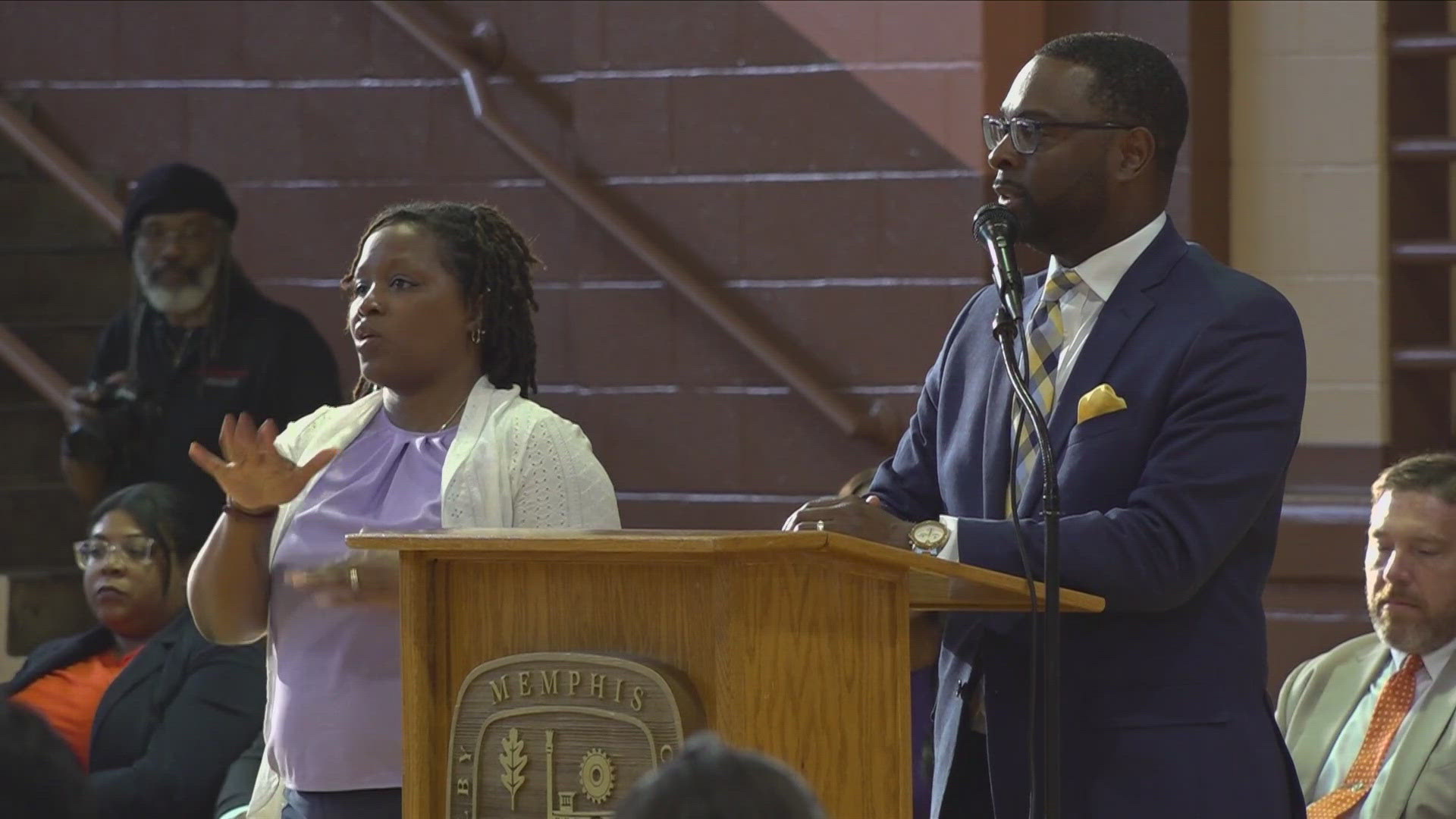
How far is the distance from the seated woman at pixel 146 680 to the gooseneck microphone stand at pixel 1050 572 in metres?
2.42

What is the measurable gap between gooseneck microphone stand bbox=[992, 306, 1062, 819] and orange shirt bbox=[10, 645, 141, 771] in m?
2.75

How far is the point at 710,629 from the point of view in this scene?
2168mm

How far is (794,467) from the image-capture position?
5.48 metres

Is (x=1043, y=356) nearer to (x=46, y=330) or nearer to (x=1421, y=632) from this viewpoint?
(x=1421, y=632)

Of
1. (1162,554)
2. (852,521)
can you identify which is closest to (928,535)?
(852,521)

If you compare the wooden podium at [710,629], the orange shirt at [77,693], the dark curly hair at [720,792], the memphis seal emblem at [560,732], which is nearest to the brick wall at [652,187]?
the orange shirt at [77,693]

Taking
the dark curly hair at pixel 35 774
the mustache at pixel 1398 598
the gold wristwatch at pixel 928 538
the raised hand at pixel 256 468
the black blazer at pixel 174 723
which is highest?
the raised hand at pixel 256 468

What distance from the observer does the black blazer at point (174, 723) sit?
14.1ft

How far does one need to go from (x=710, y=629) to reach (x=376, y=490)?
0.88m

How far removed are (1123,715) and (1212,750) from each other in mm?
104

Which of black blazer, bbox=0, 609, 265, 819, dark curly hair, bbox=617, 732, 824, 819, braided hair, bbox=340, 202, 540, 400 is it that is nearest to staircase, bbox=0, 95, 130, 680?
black blazer, bbox=0, 609, 265, 819

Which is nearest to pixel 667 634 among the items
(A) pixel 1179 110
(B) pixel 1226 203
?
(A) pixel 1179 110

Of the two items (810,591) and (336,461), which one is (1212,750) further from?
(336,461)

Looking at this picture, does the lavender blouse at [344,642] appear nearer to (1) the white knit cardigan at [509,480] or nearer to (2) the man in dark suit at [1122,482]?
(1) the white knit cardigan at [509,480]
